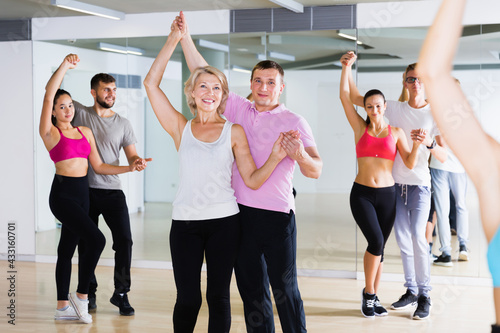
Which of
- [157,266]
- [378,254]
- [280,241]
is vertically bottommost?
[157,266]

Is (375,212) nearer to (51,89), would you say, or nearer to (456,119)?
(51,89)

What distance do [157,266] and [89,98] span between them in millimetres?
1823

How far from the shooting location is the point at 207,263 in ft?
9.03

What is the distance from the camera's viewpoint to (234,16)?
571cm

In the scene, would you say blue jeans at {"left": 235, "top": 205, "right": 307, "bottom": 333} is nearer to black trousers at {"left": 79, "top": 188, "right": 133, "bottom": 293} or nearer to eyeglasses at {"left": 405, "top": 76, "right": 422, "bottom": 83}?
black trousers at {"left": 79, "top": 188, "right": 133, "bottom": 293}

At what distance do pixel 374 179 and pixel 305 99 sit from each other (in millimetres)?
1683

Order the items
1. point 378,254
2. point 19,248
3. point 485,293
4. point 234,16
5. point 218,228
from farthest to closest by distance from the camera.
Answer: point 19,248
point 234,16
point 485,293
point 378,254
point 218,228

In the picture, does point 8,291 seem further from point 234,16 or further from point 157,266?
point 234,16

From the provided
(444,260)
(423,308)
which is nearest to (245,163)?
(423,308)

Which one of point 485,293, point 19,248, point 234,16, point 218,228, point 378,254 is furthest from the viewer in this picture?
point 19,248

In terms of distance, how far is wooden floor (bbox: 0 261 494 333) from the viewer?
158 inches

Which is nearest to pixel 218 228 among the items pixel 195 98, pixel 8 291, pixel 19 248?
pixel 195 98

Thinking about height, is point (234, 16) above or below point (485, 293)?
above

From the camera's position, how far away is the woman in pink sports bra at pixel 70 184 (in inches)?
155
